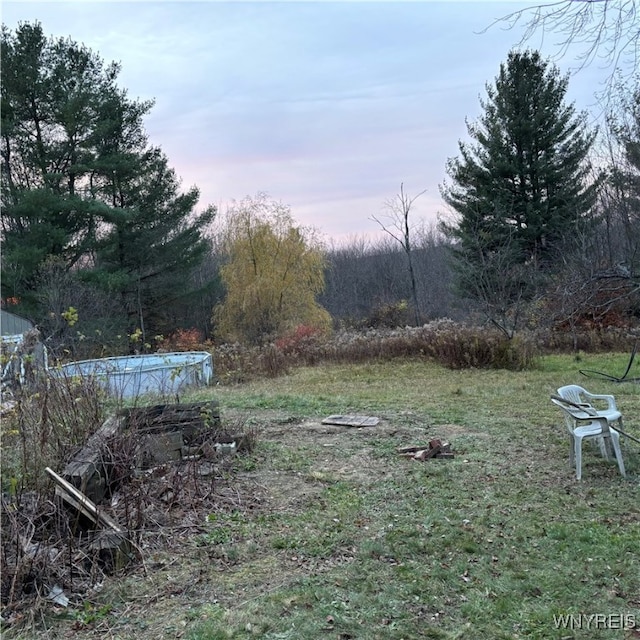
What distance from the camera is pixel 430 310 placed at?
23.6 m

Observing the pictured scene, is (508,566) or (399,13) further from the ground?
(399,13)

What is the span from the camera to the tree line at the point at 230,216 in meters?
14.7

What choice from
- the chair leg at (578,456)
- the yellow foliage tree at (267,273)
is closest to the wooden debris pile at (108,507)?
the chair leg at (578,456)

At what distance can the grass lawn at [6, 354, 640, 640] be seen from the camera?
7.52ft

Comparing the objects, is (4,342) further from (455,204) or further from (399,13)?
(455,204)

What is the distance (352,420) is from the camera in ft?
21.0

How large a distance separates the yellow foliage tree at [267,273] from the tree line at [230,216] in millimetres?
49

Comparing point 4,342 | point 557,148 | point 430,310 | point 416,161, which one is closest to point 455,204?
point 416,161

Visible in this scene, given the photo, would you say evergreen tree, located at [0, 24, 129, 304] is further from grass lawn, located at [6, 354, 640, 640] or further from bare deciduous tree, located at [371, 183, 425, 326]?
grass lawn, located at [6, 354, 640, 640]

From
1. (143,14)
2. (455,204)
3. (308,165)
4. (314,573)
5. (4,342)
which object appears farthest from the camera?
(455,204)

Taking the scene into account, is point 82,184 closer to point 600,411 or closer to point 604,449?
point 600,411

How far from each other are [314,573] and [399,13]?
415 cm

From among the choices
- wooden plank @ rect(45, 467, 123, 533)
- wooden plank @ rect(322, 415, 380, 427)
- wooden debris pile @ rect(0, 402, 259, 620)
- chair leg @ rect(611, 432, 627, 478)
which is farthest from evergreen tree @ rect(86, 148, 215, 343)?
chair leg @ rect(611, 432, 627, 478)

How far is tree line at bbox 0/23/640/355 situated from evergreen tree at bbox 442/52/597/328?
0.05m
